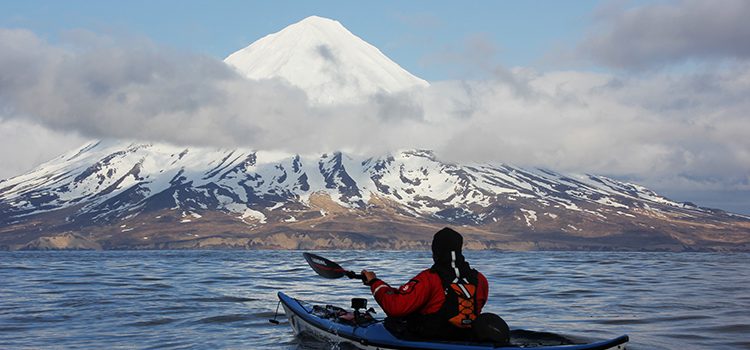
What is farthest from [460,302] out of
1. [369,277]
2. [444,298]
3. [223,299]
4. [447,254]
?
[223,299]

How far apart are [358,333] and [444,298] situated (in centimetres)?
314

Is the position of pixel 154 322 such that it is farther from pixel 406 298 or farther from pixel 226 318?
pixel 406 298

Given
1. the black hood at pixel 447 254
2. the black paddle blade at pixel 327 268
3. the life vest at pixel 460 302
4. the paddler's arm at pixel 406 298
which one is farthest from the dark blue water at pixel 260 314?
the black hood at pixel 447 254

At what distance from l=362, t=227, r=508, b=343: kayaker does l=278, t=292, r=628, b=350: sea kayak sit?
0.28 meters

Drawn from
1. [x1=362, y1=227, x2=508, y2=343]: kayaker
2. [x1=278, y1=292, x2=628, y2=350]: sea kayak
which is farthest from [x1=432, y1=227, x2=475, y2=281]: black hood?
[x1=278, y1=292, x2=628, y2=350]: sea kayak

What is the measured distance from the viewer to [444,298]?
15172 mm

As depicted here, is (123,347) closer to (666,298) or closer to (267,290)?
(267,290)

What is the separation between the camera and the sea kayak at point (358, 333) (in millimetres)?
14930

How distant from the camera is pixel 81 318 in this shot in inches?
1077

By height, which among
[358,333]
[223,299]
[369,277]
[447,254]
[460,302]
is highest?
[447,254]

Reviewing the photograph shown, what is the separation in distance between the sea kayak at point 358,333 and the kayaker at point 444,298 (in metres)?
0.28

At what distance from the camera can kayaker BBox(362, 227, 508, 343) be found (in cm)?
1502

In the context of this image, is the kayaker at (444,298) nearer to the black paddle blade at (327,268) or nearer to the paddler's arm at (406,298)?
the paddler's arm at (406,298)

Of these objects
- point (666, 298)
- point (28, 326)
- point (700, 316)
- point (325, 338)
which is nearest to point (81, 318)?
point (28, 326)
